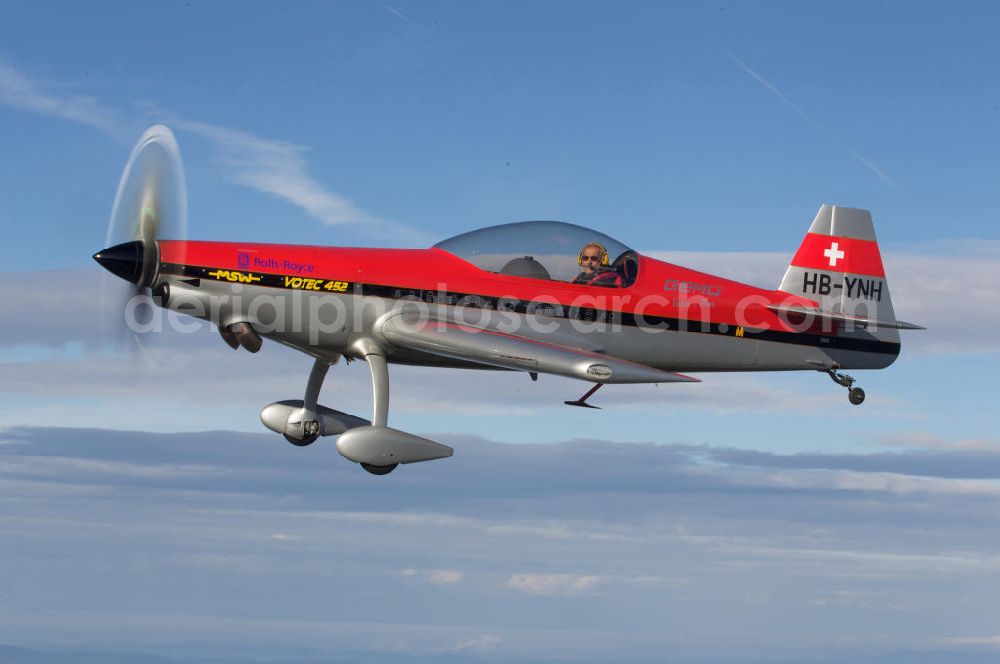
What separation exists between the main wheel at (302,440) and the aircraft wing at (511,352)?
84.5 inches

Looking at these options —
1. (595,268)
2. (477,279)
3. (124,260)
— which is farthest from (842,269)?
(124,260)

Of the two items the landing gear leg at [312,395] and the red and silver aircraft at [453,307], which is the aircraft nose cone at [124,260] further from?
the landing gear leg at [312,395]

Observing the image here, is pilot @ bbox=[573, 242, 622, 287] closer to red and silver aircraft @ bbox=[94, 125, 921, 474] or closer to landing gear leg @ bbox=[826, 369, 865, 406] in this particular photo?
red and silver aircraft @ bbox=[94, 125, 921, 474]

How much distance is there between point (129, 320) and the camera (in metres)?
16.5

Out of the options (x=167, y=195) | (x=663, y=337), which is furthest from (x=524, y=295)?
(x=167, y=195)

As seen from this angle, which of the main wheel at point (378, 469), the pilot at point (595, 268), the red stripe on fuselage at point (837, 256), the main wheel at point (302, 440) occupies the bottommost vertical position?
the main wheel at point (378, 469)

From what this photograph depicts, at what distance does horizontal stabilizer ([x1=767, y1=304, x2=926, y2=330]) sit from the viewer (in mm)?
18297

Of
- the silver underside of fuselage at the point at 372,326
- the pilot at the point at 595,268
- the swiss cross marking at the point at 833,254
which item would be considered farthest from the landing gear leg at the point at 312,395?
the swiss cross marking at the point at 833,254

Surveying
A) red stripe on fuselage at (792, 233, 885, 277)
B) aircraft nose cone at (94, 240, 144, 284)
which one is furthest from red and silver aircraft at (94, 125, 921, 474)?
red stripe on fuselage at (792, 233, 885, 277)

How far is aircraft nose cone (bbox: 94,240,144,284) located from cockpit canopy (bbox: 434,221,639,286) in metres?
4.24

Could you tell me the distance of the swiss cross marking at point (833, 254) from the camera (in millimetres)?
18703

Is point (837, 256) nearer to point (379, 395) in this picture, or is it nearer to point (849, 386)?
point (849, 386)

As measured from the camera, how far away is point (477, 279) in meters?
16.7

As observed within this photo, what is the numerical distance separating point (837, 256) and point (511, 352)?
244 inches
